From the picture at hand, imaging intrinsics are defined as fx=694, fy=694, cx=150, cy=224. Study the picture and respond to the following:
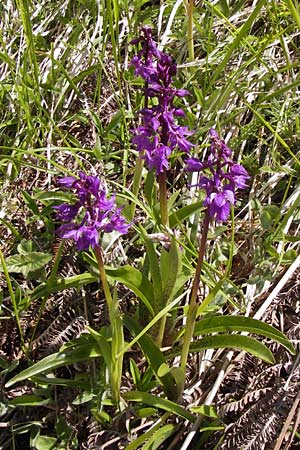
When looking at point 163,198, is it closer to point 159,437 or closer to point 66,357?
point 66,357

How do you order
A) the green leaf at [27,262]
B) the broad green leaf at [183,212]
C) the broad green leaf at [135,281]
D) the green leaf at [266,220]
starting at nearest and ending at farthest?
1. the broad green leaf at [135,281]
2. the broad green leaf at [183,212]
3. the green leaf at [27,262]
4. the green leaf at [266,220]

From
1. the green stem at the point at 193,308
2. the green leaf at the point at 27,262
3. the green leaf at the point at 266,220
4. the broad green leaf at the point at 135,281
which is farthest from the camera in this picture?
the green leaf at the point at 266,220

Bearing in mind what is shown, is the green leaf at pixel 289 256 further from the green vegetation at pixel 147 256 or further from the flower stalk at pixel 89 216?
the flower stalk at pixel 89 216

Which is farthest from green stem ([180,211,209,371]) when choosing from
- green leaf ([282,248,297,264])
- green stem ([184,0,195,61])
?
green stem ([184,0,195,61])

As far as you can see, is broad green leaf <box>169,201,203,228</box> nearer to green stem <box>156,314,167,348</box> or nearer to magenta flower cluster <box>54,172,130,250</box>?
green stem <box>156,314,167,348</box>

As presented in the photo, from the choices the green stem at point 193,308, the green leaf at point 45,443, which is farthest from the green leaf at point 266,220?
the green leaf at point 45,443

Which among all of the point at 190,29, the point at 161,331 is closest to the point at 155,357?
the point at 161,331

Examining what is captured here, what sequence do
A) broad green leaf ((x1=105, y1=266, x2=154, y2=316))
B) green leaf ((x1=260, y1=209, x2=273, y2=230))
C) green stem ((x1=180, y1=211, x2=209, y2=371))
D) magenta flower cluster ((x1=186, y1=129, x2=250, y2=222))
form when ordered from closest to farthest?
magenta flower cluster ((x1=186, y1=129, x2=250, y2=222))
green stem ((x1=180, y1=211, x2=209, y2=371))
broad green leaf ((x1=105, y1=266, x2=154, y2=316))
green leaf ((x1=260, y1=209, x2=273, y2=230))

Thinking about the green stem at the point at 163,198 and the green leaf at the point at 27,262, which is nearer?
the green stem at the point at 163,198
